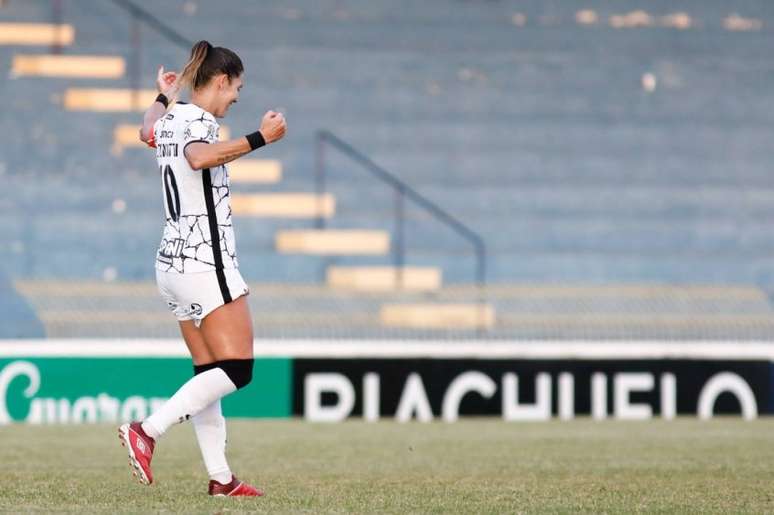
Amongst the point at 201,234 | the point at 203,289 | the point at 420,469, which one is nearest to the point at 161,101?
the point at 201,234

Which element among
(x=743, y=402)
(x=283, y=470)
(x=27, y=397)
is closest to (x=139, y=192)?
(x=27, y=397)

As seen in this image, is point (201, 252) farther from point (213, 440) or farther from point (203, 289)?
point (213, 440)

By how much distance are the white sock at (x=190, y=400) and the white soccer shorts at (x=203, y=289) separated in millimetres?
201

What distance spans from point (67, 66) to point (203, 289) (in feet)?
45.2

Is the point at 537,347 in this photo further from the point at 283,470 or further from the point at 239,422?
the point at 283,470

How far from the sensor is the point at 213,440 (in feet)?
18.9

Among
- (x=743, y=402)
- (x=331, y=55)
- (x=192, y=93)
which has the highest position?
(x=331, y=55)

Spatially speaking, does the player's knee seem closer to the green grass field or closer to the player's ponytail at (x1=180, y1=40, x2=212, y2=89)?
the green grass field

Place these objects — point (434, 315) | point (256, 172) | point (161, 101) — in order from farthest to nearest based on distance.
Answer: point (256, 172) < point (434, 315) < point (161, 101)

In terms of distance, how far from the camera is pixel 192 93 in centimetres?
563

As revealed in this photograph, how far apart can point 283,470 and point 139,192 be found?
10303mm

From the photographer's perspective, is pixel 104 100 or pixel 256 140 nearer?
pixel 256 140

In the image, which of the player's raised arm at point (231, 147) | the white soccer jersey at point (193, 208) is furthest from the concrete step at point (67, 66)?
the player's raised arm at point (231, 147)

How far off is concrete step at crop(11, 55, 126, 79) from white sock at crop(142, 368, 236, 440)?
538 inches
